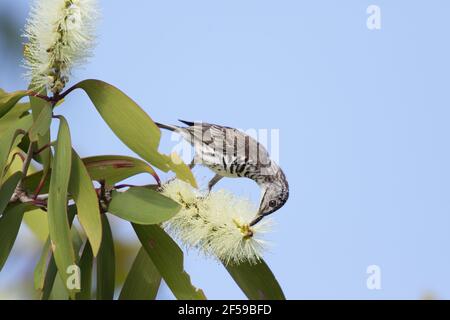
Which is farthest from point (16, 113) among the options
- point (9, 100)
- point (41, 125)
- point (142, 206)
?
point (142, 206)

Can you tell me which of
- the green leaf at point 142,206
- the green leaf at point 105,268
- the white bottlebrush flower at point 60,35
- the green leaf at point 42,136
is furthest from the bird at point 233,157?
the white bottlebrush flower at point 60,35

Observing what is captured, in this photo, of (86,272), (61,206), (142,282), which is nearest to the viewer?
(61,206)

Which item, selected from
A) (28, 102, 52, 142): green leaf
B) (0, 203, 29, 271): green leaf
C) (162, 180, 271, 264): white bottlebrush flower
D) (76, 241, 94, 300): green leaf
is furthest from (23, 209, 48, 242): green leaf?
(162, 180, 271, 264): white bottlebrush flower

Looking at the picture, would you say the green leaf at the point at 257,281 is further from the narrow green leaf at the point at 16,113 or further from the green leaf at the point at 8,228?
the narrow green leaf at the point at 16,113

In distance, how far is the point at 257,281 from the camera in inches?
129

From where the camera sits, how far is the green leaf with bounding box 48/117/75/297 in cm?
281

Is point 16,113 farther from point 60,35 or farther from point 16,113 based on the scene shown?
point 60,35

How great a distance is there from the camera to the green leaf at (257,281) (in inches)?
129

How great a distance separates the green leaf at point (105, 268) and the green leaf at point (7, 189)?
45cm

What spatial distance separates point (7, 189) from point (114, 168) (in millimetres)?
432

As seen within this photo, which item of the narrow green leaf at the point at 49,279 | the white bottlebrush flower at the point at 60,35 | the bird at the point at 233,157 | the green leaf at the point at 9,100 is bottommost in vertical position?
the narrow green leaf at the point at 49,279

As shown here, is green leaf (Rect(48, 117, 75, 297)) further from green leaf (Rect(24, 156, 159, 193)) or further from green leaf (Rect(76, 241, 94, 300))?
green leaf (Rect(76, 241, 94, 300))
